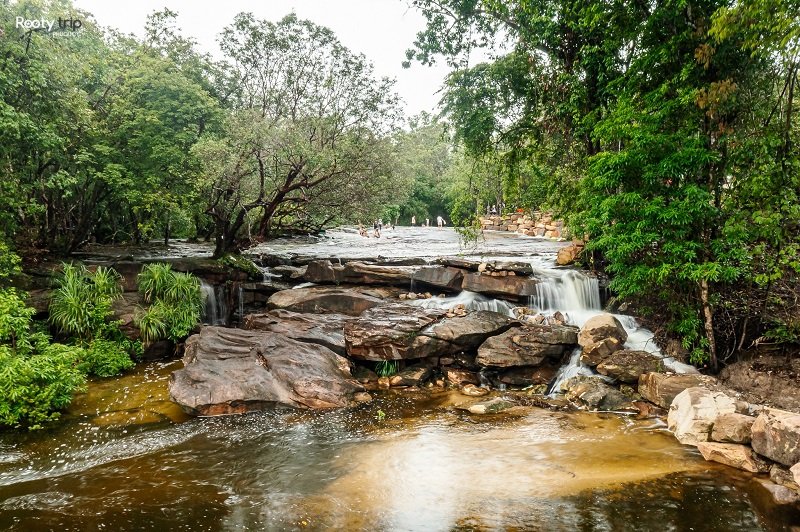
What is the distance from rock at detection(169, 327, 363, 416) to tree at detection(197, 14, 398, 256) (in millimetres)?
5099

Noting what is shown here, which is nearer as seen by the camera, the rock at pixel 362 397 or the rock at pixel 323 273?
the rock at pixel 362 397

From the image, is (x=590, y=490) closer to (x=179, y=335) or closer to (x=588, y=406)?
(x=588, y=406)

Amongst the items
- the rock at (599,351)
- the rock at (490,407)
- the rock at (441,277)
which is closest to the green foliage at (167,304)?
the rock at (441,277)

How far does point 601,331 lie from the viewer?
9.86 metres

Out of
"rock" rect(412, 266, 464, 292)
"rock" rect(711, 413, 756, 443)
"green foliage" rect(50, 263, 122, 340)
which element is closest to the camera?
"rock" rect(711, 413, 756, 443)

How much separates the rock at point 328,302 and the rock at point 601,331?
5374 millimetres

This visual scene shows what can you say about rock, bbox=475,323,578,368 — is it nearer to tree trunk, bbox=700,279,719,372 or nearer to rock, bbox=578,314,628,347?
rock, bbox=578,314,628,347

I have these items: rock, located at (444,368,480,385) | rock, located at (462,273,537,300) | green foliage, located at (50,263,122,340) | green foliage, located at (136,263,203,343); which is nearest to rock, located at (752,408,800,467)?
rock, located at (444,368,480,385)

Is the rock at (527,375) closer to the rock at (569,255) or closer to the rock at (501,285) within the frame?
the rock at (501,285)

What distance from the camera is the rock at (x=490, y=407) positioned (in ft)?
27.0

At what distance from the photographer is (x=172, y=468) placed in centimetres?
620

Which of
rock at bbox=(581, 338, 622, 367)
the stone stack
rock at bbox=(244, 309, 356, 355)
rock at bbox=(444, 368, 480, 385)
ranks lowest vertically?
rock at bbox=(444, 368, 480, 385)

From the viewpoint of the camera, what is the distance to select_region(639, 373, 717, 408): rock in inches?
311

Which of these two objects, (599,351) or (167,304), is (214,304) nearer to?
(167,304)
